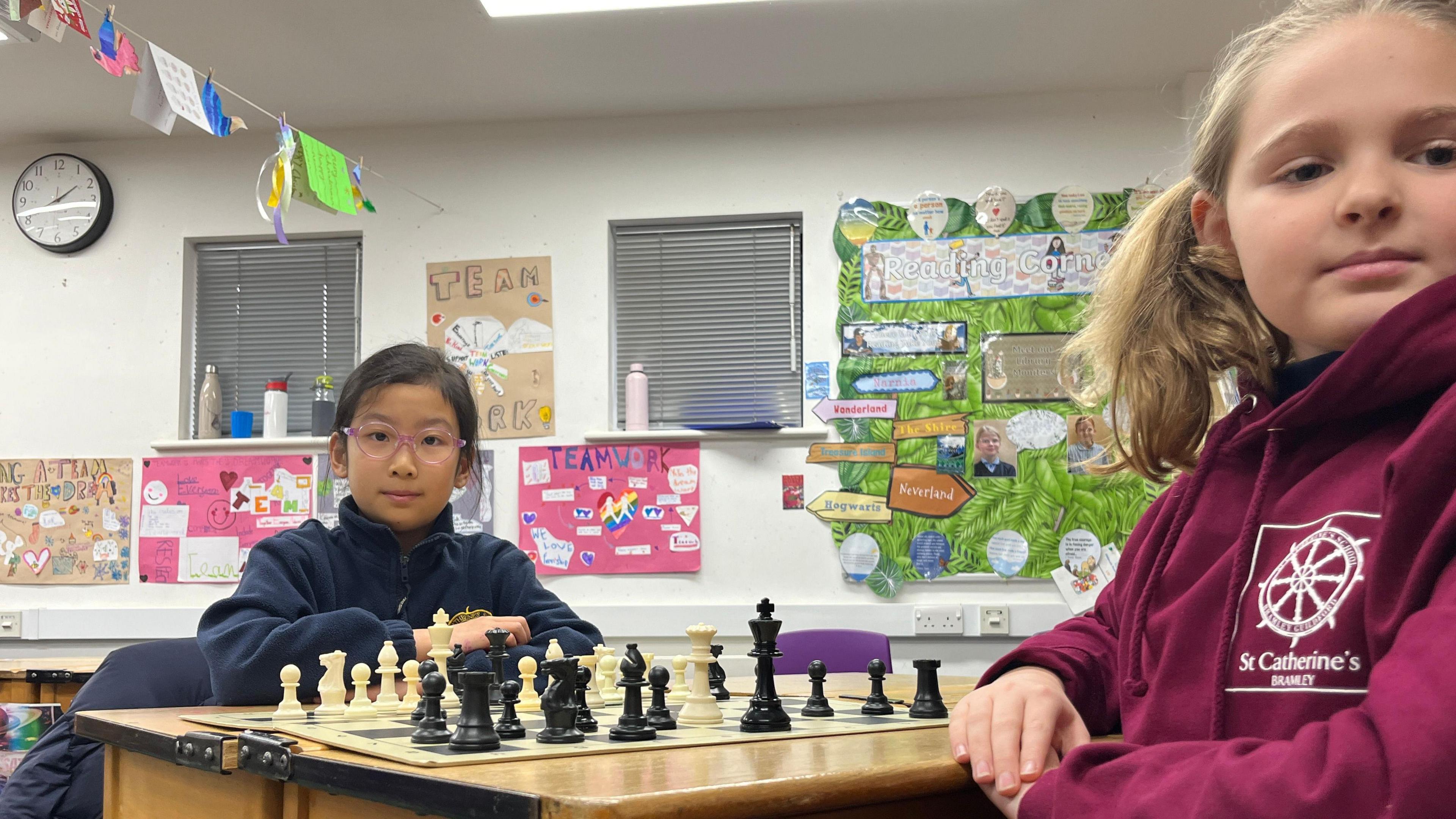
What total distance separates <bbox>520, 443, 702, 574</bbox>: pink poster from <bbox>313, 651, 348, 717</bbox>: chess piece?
2.95m

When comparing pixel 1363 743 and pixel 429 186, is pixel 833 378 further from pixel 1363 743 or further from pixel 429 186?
pixel 1363 743

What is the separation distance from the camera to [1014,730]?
964 millimetres

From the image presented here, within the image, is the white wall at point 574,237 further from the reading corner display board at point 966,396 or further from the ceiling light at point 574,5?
the ceiling light at point 574,5

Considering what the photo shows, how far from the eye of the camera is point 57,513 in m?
4.70

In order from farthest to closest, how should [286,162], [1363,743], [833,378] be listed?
1. [833,378]
2. [286,162]
3. [1363,743]

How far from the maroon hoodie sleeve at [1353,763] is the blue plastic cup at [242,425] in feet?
14.8

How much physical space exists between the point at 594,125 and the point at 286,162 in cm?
145

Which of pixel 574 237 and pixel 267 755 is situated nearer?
pixel 267 755

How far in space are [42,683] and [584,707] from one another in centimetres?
308

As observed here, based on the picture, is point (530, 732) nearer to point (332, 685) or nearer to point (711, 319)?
point (332, 685)

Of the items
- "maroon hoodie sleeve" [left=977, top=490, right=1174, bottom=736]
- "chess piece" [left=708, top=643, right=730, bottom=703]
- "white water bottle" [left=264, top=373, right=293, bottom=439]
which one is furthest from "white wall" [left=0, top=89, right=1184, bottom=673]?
"maroon hoodie sleeve" [left=977, top=490, right=1174, bottom=736]

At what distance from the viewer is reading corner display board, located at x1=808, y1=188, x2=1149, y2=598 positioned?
14.0 ft

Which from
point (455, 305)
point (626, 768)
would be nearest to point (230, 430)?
point (455, 305)

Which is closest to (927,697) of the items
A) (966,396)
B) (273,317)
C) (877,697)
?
(877,697)
